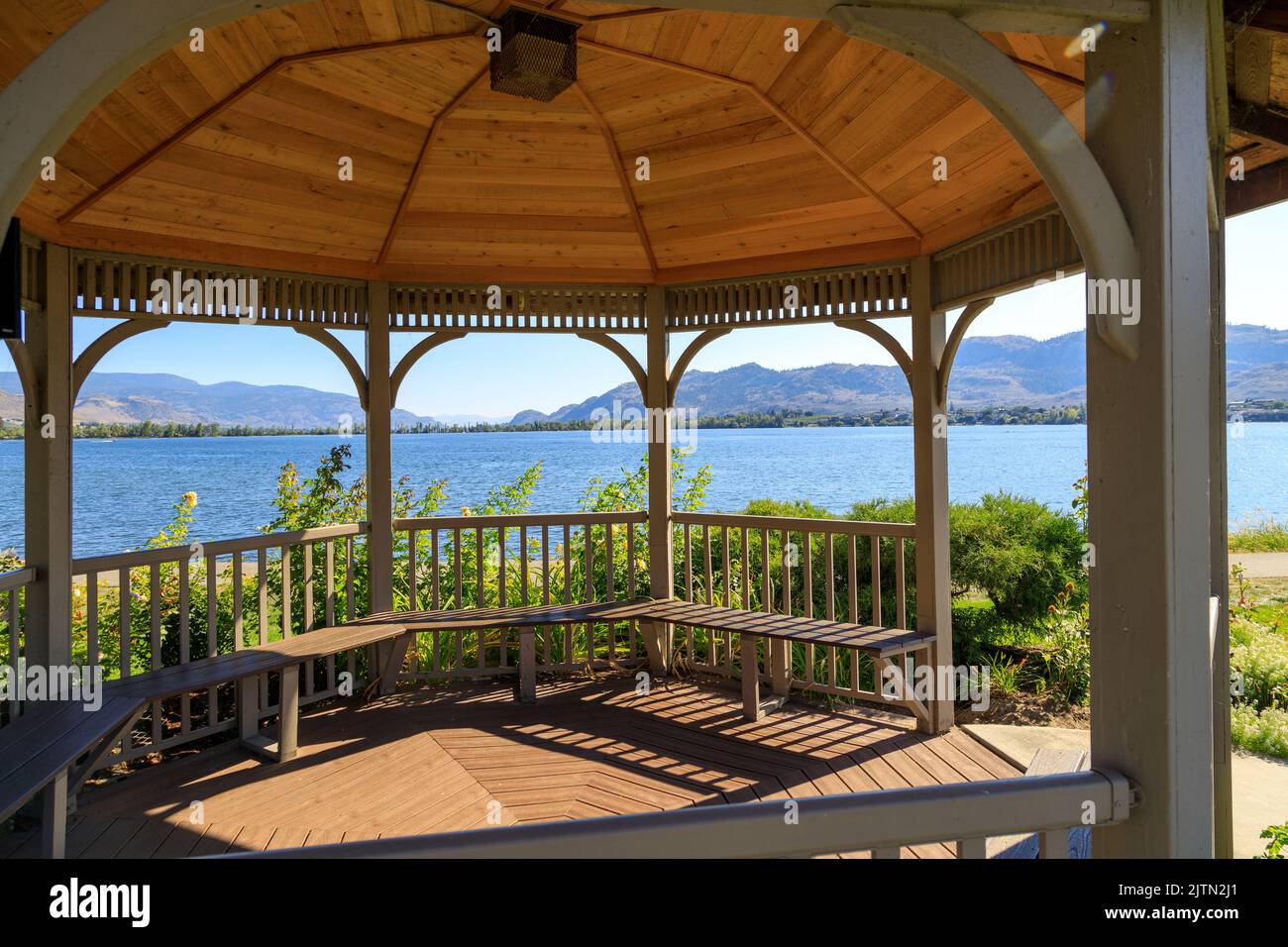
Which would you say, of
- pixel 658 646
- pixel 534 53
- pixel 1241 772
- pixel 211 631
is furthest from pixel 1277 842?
pixel 211 631

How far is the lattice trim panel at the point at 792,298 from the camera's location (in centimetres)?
461

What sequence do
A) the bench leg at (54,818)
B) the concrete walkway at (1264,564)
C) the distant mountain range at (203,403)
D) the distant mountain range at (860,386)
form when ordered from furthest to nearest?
the distant mountain range at (860,386) < the distant mountain range at (203,403) < the concrete walkway at (1264,564) < the bench leg at (54,818)

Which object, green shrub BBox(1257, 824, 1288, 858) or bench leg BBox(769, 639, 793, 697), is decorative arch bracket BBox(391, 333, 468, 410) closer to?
bench leg BBox(769, 639, 793, 697)

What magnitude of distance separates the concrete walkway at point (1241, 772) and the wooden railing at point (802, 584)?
2.20 feet

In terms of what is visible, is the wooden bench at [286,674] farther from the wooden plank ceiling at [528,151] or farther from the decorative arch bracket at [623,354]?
the wooden plank ceiling at [528,151]

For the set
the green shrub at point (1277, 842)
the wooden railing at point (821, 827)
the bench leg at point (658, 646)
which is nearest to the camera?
the wooden railing at point (821, 827)

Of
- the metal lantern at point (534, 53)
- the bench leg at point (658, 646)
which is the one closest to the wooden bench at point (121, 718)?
the bench leg at point (658, 646)

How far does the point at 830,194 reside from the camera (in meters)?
4.22

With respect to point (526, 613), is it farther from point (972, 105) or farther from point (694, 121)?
point (972, 105)

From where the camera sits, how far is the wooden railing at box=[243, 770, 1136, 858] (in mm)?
1276

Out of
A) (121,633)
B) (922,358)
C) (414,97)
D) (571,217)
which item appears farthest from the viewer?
(571,217)

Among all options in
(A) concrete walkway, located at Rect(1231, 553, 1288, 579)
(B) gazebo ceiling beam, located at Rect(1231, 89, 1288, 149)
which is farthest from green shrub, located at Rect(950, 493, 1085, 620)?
(B) gazebo ceiling beam, located at Rect(1231, 89, 1288, 149)
